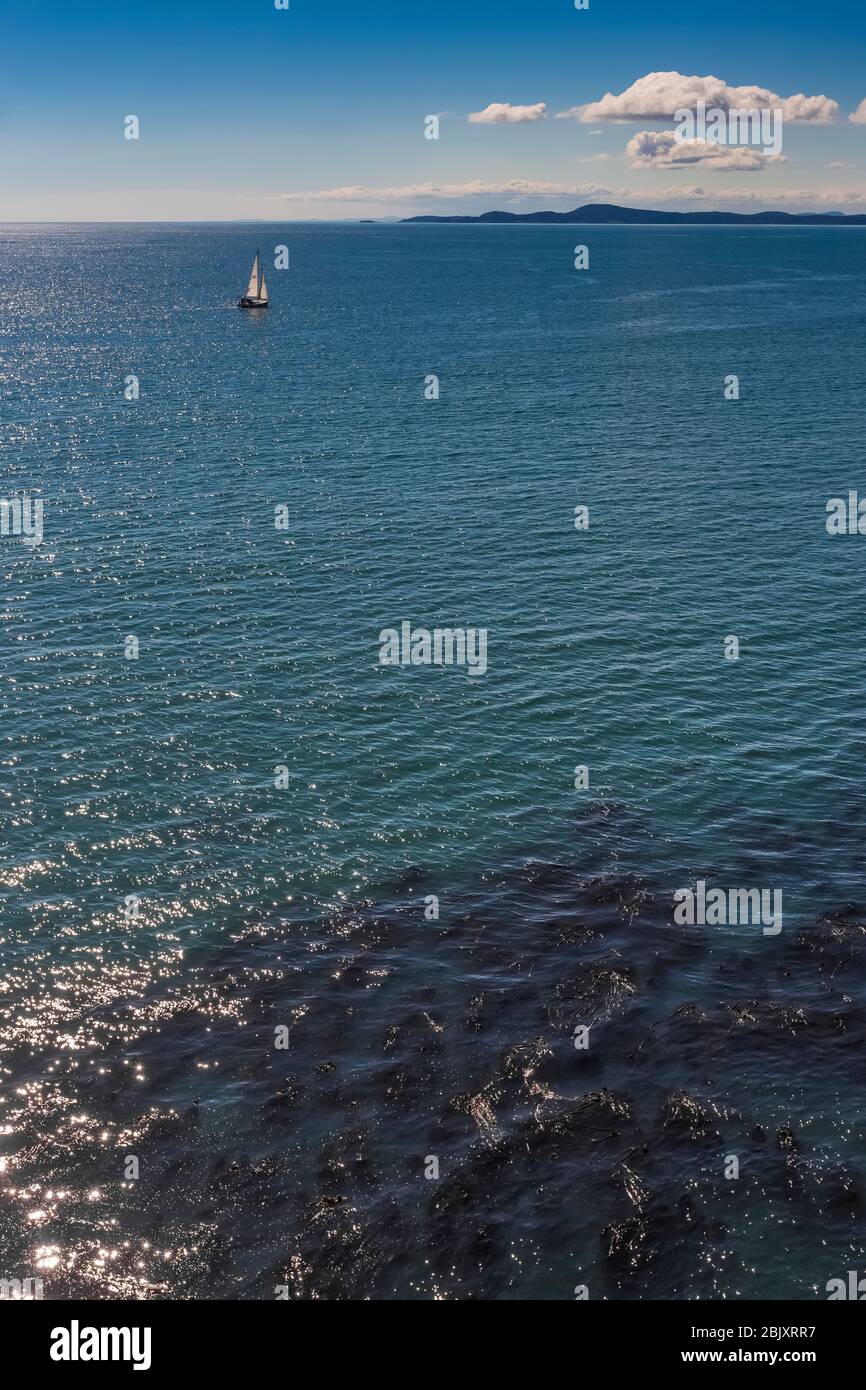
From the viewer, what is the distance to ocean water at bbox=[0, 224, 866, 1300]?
34500 millimetres

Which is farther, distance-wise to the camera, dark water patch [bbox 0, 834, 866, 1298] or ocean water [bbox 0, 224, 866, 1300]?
ocean water [bbox 0, 224, 866, 1300]

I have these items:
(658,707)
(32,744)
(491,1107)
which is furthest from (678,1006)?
(32,744)

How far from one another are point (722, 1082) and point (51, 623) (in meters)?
55.2

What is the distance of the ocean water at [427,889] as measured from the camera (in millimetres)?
34500

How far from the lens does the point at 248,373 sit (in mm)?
159125

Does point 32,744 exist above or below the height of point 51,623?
below

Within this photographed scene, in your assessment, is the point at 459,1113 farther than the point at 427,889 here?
No

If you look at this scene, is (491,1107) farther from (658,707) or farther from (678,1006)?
(658,707)

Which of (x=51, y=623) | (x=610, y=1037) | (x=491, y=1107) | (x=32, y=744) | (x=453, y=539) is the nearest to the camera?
(x=491, y=1107)

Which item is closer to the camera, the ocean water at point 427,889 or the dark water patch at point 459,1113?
the dark water patch at point 459,1113

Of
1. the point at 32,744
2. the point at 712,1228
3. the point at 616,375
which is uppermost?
the point at 616,375

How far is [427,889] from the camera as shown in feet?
167

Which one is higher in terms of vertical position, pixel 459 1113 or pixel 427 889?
pixel 427 889
